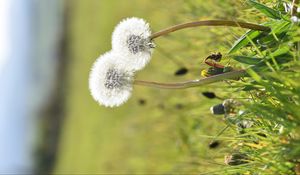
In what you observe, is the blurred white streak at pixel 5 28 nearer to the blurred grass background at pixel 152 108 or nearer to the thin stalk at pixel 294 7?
the blurred grass background at pixel 152 108

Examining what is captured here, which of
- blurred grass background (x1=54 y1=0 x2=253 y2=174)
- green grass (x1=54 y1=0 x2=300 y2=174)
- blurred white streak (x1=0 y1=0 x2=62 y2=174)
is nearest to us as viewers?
green grass (x1=54 y1=0 x2=300 y2=174)

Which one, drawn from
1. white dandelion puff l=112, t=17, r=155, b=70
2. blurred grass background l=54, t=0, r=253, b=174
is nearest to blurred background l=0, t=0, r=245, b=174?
blurred grass background l=54, t=0, r=253, b=174

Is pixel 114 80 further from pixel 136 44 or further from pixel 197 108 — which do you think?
pixel 197 108

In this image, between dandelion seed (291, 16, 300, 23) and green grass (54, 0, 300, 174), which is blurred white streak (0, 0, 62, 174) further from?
dandelion seed (291, 16, 300, 23)

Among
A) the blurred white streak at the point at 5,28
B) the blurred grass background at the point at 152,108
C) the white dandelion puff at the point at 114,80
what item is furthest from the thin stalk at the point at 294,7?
the blurred white streak at the point at 5,28

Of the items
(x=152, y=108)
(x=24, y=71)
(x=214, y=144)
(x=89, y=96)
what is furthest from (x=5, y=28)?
(x=214, y=144)

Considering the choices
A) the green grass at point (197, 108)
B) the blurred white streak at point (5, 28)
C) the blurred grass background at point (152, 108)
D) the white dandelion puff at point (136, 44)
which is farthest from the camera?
the blurred white streak at point (5, 28)
